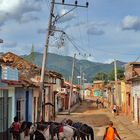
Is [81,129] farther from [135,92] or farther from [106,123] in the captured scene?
[135,92]

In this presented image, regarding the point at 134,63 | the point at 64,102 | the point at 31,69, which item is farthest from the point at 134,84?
the point at 64,102

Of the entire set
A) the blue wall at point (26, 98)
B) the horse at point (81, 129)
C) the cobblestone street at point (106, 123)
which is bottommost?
the cobblestone street at point (106, 123)

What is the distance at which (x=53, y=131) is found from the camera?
65.5ft

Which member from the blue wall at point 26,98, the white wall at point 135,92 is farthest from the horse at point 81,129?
the white wall at point 135,92

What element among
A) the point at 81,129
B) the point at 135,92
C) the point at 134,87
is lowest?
the point at 81,129

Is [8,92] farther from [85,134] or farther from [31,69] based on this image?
[31,69]

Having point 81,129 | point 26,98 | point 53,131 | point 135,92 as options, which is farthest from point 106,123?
point 53,131

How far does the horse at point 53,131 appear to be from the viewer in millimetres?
19875

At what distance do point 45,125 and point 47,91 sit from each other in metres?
21.8

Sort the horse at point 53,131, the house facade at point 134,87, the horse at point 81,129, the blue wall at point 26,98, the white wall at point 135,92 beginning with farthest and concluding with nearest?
the house facade at point 134,87
the white wall at point 135,92
the blue wall at point 26,98
the horse at point 81,129
the horse at point 53,131

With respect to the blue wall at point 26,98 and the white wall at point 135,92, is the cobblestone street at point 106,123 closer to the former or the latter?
the white wall at point 135,92

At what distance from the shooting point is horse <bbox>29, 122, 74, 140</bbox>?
19875mm

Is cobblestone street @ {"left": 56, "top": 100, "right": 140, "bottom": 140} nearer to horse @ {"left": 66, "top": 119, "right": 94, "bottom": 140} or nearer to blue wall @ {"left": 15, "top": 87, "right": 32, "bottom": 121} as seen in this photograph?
blue wall @ {"left": 15, "top": 87, "right": 32, "bottom": 121}

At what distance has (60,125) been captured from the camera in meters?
20.0
